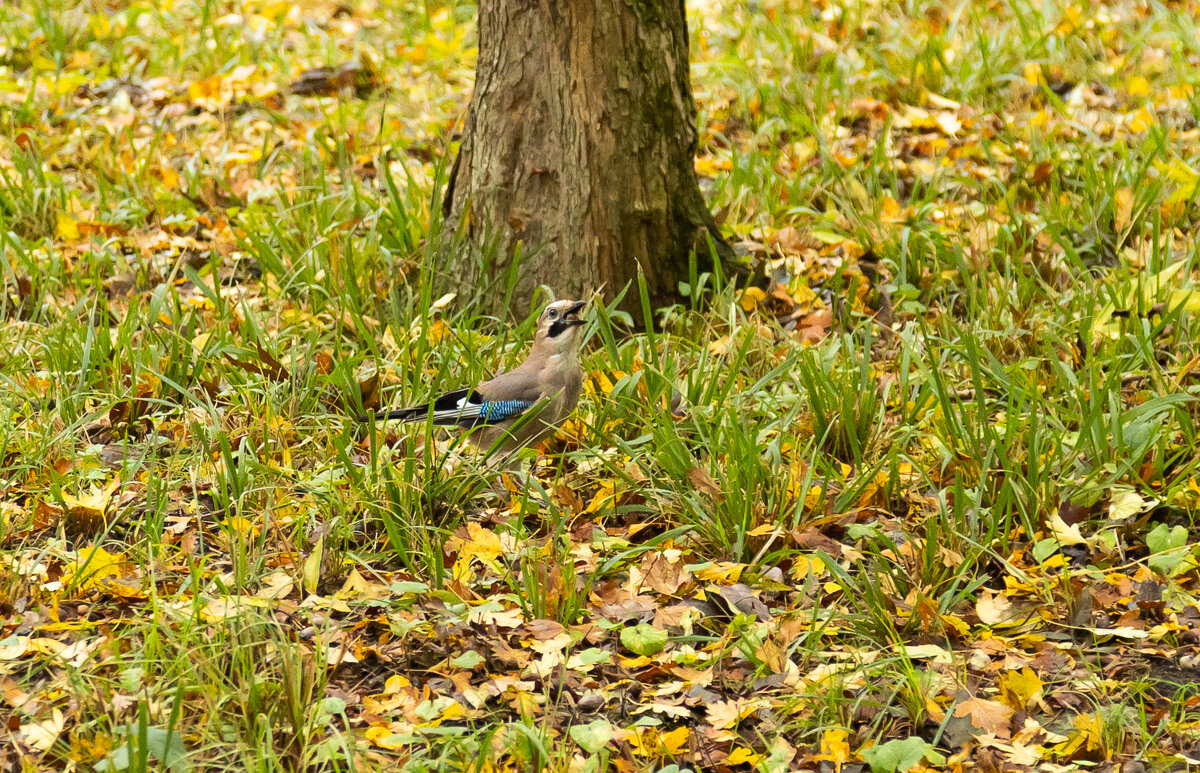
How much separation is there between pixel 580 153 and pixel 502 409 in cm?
136

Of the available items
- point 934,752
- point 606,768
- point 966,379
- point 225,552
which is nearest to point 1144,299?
point 966,379

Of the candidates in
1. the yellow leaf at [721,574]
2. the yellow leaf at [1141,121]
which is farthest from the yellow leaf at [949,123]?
the yellow leaf at [721,574]

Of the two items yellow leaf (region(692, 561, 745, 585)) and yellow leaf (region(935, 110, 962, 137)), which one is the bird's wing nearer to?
yellow leaf (region(692, 561, 745, 585))

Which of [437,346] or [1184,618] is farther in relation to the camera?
[437,346]

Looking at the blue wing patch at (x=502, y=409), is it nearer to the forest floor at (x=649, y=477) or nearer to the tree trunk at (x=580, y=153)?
the forest floor at (x=649, y=477)

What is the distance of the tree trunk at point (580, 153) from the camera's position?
4836 millimetres

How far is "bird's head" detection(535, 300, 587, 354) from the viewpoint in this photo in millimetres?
4305

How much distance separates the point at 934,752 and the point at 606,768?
0.77m

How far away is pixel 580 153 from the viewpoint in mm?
4945

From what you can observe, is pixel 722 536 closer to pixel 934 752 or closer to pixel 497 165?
pixel 934 752

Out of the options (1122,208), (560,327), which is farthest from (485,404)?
(1122,208)

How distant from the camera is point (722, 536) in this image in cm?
358

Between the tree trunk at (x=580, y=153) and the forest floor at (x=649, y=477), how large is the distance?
0.27 metres

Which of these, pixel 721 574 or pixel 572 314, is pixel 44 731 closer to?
pixel 721 574
